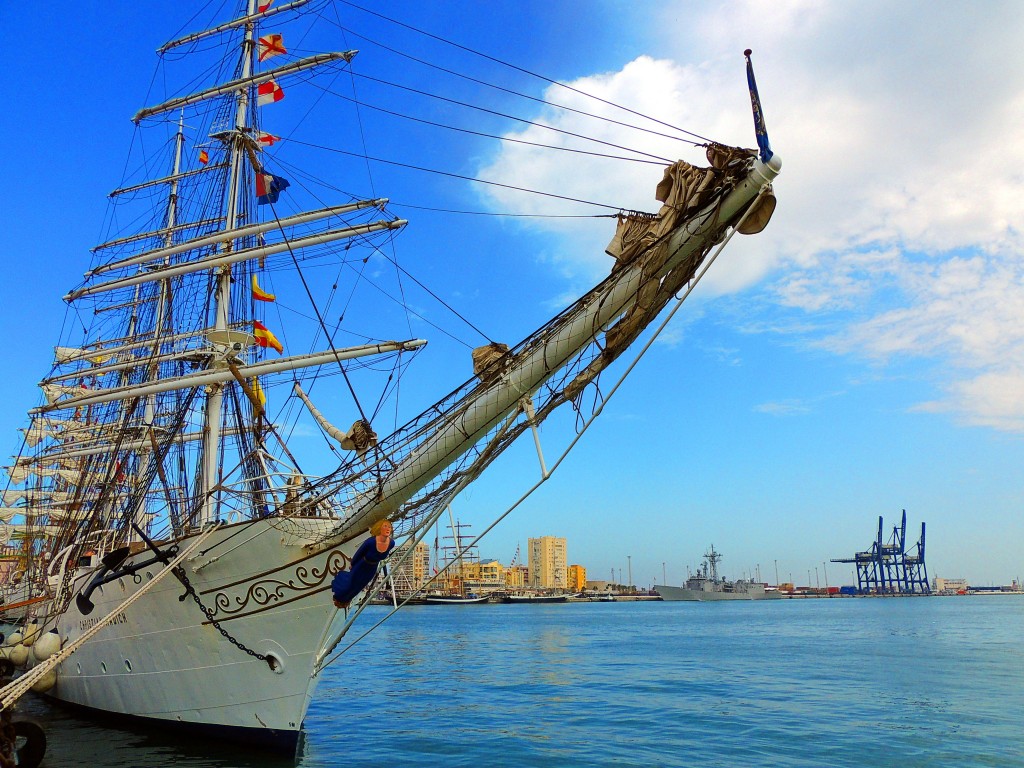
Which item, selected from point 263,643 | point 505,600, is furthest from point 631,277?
point 505,600

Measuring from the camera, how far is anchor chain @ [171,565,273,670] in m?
12.1

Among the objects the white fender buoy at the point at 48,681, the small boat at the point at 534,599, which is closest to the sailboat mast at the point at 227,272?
the white fender buoy at the point at 48,681

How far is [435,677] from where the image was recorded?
26.0 m

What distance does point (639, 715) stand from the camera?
17.0 m

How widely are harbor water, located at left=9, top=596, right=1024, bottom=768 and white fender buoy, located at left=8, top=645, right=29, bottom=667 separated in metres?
1.22

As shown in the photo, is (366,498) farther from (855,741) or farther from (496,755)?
(855,741)

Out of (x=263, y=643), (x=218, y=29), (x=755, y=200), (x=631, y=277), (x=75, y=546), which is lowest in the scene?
(x=263, y=643)

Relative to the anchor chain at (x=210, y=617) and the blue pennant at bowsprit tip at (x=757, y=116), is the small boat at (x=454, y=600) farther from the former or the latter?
the blue pennant at bowsprit tip at (x=757, y=116)

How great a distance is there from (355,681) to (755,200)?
76.0ft

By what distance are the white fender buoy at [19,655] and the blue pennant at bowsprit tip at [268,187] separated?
14520 mm

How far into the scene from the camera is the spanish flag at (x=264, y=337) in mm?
19103

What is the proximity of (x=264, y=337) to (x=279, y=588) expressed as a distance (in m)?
9.00

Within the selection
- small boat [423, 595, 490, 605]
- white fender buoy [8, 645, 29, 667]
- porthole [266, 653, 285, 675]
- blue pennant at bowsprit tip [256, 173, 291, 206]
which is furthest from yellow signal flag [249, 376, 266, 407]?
small boat [423, 595, 490, 605]

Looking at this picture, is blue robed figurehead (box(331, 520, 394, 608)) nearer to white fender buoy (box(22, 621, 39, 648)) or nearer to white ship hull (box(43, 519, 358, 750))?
white ship hull (box(43, 519, 358, 750))
